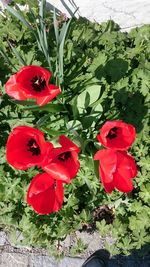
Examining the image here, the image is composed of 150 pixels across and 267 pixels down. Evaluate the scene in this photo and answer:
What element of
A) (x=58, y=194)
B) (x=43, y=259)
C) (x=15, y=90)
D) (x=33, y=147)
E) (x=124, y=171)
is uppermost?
(x=15, y=90)

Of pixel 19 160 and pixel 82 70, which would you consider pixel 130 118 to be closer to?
pixel 82 70

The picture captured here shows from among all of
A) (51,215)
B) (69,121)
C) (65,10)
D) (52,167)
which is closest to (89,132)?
(69,121)

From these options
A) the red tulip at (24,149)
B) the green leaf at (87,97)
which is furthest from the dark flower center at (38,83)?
the green leaf at (87,97)

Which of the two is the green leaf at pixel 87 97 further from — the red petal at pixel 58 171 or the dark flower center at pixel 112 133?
the red petal at pixel 58 171

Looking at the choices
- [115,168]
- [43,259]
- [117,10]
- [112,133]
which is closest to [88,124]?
[112,133]

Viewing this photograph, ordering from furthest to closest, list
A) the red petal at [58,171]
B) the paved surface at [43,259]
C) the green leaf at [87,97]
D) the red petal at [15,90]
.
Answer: the paved surface at [43,259] → the green leaf at [87,97] → the red petal at [15,90] → the red petal at [58,171]

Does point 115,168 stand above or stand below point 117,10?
below

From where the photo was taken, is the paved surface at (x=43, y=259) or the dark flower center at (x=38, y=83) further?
the paved surface at (x=43, y=259)

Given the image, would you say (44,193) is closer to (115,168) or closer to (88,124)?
(115,168)
